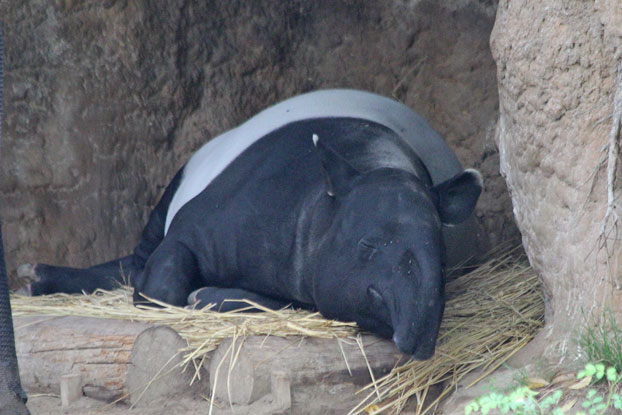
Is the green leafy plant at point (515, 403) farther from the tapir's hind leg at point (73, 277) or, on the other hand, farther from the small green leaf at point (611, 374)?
the tapir's hind leg at point (73, 277)

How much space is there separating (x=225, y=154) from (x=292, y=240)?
99 cm

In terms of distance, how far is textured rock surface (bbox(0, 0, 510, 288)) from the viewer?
206 inches

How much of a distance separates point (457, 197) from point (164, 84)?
246 cm

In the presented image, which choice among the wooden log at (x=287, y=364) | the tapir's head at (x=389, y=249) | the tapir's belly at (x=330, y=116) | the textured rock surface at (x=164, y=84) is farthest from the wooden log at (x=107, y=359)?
the textured rock surface at (x=164, y=84)

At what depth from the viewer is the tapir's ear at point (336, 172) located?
372 centimetres

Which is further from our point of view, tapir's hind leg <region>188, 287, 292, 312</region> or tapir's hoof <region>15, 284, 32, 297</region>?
tapir's hoof <region>15, 284, 32, 297</region>

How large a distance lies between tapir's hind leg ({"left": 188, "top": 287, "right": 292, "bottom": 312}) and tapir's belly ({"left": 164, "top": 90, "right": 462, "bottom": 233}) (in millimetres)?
722

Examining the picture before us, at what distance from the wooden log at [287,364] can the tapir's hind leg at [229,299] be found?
71 centimetres

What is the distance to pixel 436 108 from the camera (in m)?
5.79

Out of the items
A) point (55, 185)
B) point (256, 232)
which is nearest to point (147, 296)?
point (256, 232)

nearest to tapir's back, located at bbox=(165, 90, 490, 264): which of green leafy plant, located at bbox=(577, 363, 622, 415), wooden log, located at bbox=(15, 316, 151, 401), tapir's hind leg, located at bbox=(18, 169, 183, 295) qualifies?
tapir's hind leg, located at bbox=(18, 169, 183, 295)

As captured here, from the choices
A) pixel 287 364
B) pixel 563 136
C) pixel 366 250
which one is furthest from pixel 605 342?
pixel 287 364

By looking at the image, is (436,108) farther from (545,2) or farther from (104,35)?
(545,2)

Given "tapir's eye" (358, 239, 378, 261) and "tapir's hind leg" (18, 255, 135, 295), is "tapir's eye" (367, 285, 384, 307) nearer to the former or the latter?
"tapir's eye" (358, 239, 378, 261)
